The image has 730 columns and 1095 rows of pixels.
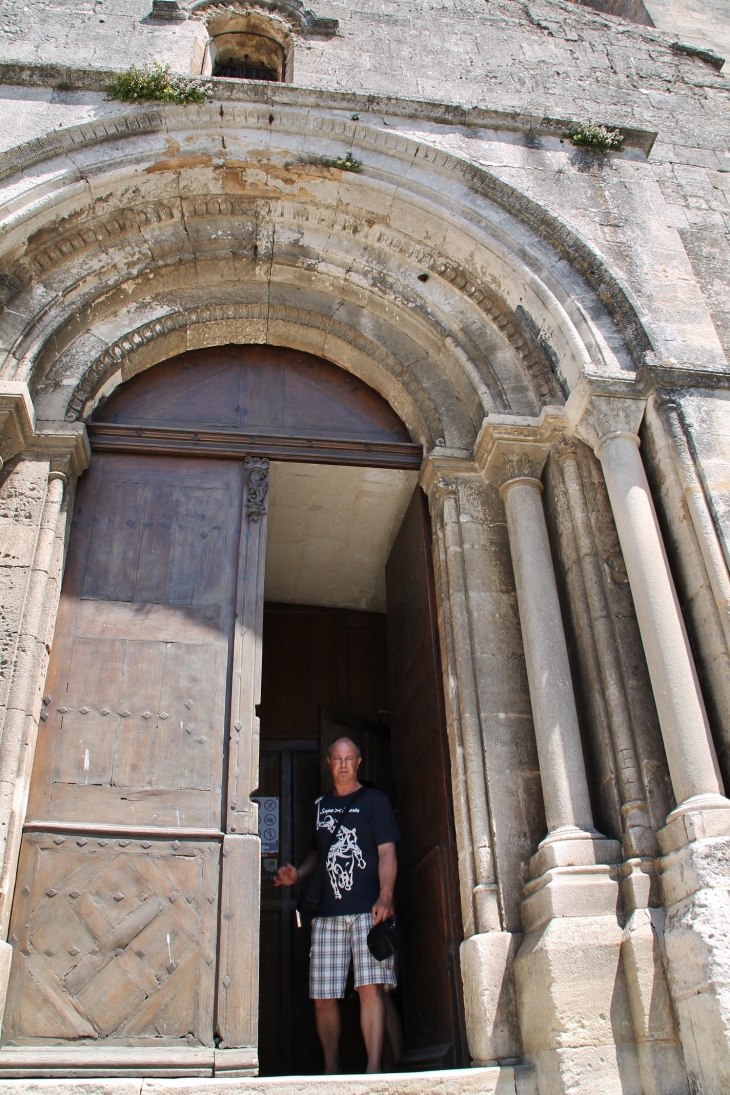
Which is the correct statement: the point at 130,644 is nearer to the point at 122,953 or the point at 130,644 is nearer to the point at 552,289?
the point at 122,953

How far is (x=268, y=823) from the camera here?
5.45m

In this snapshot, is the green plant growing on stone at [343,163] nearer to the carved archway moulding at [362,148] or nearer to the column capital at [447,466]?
the carved archway moulding at [362,148]

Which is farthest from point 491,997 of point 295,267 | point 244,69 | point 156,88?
point 244,69

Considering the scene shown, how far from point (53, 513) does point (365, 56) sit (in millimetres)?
3674

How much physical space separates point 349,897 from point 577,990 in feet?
4.04

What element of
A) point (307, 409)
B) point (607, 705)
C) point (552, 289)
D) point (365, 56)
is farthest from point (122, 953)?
point (365, 56)

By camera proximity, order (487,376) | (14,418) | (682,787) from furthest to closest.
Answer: (487,376) → (14,418) → (682,787)

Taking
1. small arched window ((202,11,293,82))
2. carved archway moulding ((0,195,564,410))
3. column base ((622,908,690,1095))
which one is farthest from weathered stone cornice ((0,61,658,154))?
column base ((622,908,690,1095))

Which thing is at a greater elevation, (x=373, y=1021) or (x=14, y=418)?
(x=14, y=418)

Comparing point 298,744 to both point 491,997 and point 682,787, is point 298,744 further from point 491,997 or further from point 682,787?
point 682,787

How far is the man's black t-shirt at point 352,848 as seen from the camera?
3850mm

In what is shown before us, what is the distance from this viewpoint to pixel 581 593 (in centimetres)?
390

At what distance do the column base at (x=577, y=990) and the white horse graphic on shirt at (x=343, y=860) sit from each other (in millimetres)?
956

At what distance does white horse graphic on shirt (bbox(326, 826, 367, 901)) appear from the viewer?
153 inches
